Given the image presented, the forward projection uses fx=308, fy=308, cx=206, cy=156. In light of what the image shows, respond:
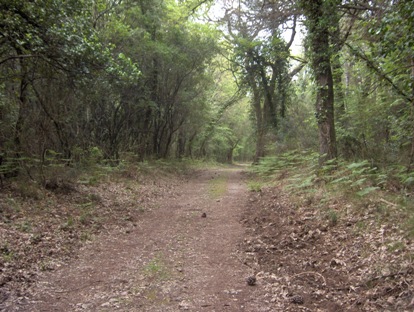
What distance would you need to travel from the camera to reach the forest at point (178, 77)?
692 centimetres

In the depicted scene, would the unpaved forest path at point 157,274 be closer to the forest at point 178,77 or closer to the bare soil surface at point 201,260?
the bare soil surface at point 201,260

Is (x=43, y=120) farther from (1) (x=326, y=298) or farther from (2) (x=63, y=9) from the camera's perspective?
(1) (x=326, y=298)

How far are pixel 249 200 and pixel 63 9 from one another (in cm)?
739

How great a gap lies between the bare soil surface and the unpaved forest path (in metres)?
0.02

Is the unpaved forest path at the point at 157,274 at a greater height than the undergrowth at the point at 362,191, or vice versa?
the undergrowth at the point at 362,191

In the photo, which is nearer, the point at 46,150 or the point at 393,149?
the point at 46,150

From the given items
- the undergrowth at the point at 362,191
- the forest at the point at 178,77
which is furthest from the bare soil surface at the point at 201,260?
the forest at the point at 178,77

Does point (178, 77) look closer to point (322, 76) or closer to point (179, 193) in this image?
point (179, 193)

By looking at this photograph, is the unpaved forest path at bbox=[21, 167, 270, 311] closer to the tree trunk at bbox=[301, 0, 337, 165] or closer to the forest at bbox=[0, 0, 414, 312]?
the forest at bbox=[0, 0, 414, 312]

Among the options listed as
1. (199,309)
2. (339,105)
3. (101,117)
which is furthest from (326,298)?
(101,117)

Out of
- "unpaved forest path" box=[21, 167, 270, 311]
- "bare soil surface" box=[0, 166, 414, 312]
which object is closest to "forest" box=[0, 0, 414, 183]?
"bare soil surface" box=[0, 166, 414, 312]

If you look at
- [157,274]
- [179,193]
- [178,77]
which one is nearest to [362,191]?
[157,274]

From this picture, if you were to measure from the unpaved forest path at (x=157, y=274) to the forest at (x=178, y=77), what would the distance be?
3707mm

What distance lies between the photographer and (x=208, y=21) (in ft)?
64.9
